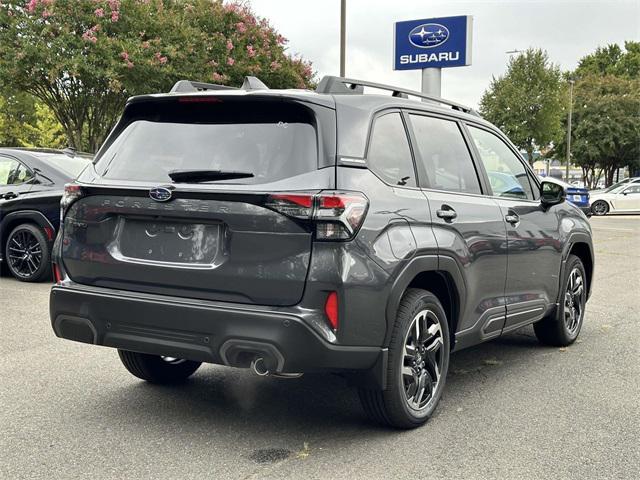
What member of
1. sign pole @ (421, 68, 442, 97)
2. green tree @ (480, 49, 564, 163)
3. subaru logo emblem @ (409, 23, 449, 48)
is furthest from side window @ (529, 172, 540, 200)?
green tree @ (480, 49, 564, 163)

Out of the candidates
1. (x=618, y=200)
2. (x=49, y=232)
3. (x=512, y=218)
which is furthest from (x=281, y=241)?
(x=618, y=200)

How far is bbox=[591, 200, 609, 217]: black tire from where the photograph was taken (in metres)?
29.5

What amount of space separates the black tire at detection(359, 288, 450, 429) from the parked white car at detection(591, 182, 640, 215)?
26845 millimetres

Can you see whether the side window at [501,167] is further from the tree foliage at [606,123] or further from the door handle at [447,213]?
the tree foliage at [606,123]

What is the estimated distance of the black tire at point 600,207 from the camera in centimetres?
2955

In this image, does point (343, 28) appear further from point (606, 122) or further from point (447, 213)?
point (606, 122)

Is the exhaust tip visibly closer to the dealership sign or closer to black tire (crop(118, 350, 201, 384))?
black tire (crop(118, 350, 201, 384))

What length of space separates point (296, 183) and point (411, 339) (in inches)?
44.0

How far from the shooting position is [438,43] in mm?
21828

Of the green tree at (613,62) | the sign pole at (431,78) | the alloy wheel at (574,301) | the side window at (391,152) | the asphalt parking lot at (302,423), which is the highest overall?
the green tree at (613,62)

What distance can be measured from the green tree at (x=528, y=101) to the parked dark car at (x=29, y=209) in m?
38.3

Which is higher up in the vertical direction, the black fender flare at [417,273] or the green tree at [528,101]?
the green tree at [528,101]

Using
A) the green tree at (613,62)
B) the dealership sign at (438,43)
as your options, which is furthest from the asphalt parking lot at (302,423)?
the green tree at (613,62)

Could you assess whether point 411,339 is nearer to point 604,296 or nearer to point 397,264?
point 397,264
